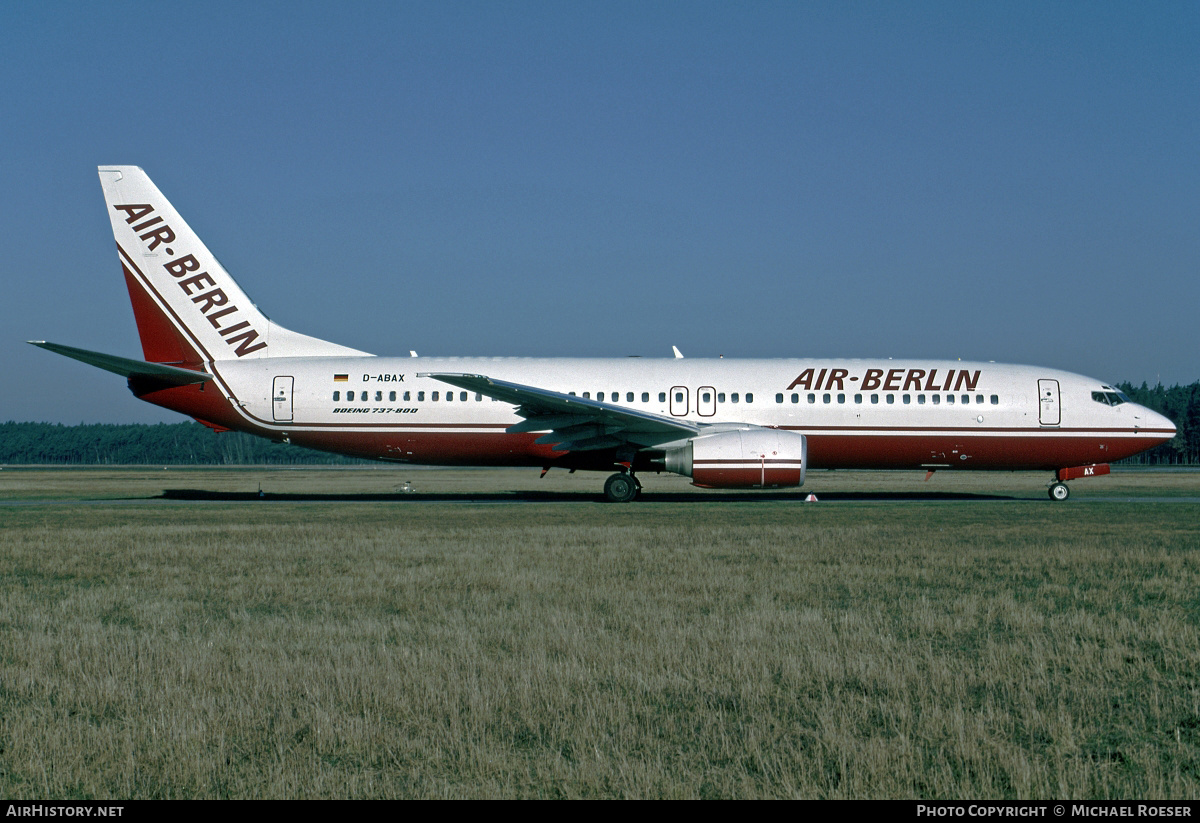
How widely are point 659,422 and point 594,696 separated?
18.0 metres

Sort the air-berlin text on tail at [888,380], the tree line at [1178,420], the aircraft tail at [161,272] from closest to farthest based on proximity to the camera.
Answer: the air-berlin text on tail at [888,380] → the aircraft tail at [161,272] → the tree line at [1178,420]

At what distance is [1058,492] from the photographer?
26.4 meters

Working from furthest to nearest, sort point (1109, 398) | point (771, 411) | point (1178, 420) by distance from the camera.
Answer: point (1178, 420) → point (1109, 398) → point (771, 411)

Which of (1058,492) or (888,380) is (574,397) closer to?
(888,380)

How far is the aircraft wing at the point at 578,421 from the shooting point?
76.2ft

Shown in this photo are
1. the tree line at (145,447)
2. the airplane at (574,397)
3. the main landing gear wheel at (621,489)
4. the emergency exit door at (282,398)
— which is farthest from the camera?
the tree line at (145,447)

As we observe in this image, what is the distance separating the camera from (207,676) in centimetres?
627

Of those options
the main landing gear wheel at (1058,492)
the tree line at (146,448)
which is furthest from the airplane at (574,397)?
the tree line at (146,448)

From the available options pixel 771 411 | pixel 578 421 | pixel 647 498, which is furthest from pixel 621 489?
pixel 771 411

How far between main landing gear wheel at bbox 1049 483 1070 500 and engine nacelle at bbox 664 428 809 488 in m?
8.27

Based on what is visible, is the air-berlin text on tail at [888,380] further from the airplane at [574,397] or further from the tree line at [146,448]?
the tree line at [146,448]

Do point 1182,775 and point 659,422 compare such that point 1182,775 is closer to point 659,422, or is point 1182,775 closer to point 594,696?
point 594,696

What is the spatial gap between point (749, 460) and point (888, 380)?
231 inches

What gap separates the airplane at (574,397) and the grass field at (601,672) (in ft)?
40.2
